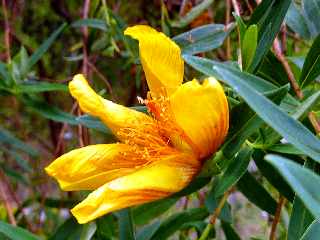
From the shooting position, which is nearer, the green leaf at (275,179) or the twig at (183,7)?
the green leaf at (275,179)

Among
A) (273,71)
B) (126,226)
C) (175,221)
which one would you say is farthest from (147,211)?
(273,71)

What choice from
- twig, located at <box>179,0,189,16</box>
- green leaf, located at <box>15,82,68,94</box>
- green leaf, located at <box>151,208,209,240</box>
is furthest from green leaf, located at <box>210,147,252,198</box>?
twig, located at <box>179,0,189,16</box>

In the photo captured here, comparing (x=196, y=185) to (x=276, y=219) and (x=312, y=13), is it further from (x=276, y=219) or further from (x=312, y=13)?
(x=312, y=13)

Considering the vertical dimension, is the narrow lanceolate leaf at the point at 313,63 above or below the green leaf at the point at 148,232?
above

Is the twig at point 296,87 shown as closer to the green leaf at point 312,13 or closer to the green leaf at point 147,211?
the green leaf at point 312,13

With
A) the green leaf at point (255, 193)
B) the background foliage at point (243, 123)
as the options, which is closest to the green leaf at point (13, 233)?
the background foliage at point (243, 123)

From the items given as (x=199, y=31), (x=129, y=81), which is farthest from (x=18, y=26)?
(x=199, y=31)

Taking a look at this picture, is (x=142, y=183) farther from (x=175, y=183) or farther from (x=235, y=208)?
(x=235, y=208)

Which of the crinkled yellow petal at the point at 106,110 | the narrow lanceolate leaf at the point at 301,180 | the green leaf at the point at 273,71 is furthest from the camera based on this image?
the green leaf at the point at 273,71
